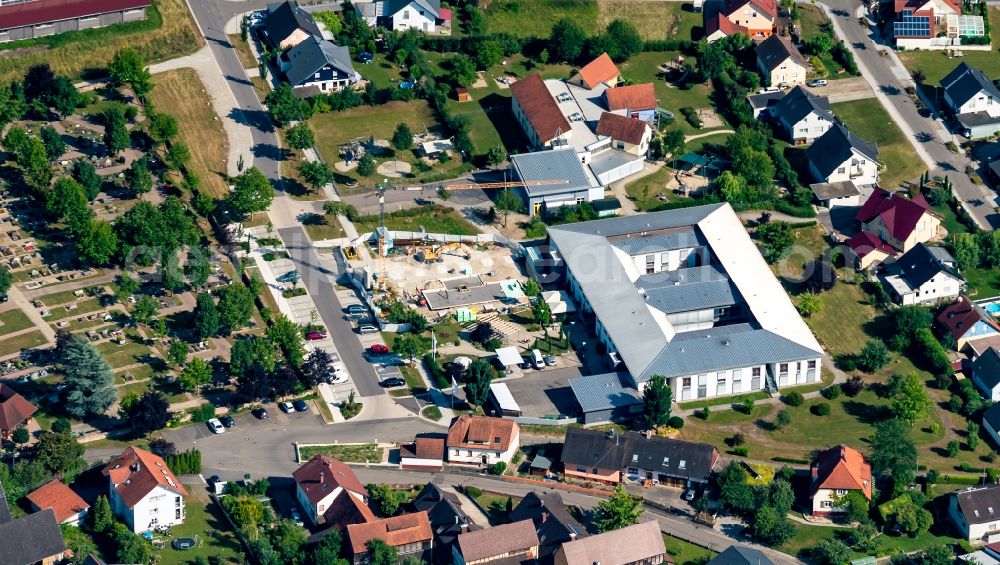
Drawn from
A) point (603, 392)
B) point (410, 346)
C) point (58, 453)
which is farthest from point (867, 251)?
point (58, 453)

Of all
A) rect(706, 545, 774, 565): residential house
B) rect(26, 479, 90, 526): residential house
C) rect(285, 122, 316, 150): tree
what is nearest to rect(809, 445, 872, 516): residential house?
rect(706, 545, 774, 565): residential house

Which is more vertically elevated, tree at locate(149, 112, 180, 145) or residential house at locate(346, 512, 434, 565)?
tree at locate(149, 112, 180, 145)

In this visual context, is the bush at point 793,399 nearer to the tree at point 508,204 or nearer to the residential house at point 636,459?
the residential house at point 636,459

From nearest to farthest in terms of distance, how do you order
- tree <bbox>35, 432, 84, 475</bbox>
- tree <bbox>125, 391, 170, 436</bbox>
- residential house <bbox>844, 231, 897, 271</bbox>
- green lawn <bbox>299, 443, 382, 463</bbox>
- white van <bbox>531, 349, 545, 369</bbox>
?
tree <bbox>35, 432, 84, 475</bbox>, tree <bbox>125, 391, 170, 436</bbox>, green lawn <bbox>299, 443, 382, 463</bbox>, white van <bbox>531, 349, 545, 369</bbox>, residential house <bbox>844, 231, 897, 271</bbox>

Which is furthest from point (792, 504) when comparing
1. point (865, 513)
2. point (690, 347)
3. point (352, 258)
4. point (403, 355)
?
point (352, 258)

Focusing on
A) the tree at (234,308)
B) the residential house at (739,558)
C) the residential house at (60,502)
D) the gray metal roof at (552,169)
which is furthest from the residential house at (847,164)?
the residential house at (60,502)

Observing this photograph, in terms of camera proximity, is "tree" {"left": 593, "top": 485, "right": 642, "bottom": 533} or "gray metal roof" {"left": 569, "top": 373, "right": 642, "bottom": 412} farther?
"gray metal roof" {"left": 569, "top": 373, "right": 642, "bottom": 412}

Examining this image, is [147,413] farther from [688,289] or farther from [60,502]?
[688,289]

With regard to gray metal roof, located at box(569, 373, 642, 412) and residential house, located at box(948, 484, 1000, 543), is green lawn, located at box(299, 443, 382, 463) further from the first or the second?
residential house, located at box(948, 484, 1000, 543)
